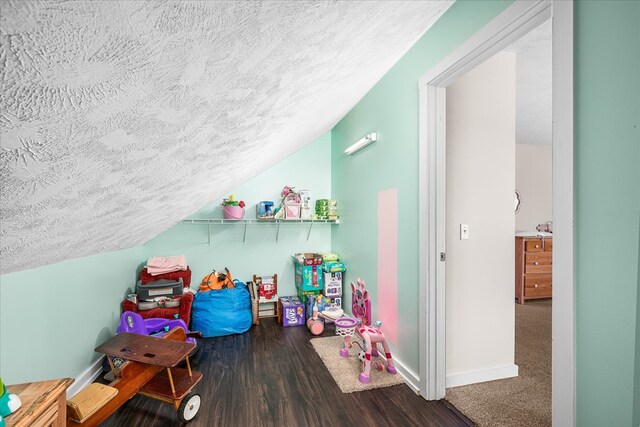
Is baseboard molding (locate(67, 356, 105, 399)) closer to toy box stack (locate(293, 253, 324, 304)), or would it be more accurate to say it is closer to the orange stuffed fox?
the orange stuffed fox

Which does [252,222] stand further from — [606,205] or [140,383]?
[606,205]

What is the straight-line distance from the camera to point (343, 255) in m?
3.33

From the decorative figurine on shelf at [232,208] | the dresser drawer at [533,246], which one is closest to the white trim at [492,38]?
the decorative figurine on shelf at [232,208]

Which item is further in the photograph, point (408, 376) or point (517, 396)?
point (408, 376)

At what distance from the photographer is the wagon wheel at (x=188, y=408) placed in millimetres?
1551

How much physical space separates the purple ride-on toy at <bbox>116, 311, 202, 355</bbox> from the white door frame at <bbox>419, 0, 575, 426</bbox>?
171 centimetres

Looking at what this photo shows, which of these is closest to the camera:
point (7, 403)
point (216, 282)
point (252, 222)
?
point (7, 403)

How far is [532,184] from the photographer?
15.6ft

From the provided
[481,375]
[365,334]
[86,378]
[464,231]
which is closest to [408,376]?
[365,334]

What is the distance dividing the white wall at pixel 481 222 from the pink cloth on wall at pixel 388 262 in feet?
1.24

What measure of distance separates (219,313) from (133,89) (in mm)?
2637

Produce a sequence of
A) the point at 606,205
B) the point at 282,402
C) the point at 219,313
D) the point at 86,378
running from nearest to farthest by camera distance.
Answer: the point at 606,205
the point at 282,402
the point at 86,378
the point at 219,313

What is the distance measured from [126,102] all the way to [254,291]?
2.82m

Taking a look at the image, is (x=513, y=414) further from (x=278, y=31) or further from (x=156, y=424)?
(x=278, y=31)
